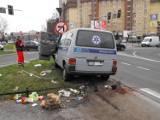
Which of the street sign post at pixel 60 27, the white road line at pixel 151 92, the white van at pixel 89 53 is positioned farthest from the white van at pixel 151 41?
the white road line at pixel 151 92

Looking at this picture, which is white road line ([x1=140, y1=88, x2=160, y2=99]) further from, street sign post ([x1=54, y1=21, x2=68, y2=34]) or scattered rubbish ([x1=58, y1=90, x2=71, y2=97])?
street sign post ([x1=54, y1=21, x2=68, y2=34])

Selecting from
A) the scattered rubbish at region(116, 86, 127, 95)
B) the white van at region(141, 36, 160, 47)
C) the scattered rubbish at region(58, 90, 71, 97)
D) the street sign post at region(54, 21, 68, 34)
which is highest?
the street sign post at region(54, 21, 68, 34)

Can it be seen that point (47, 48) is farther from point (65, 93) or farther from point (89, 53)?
point (65, 93)

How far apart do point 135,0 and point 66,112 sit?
11692 cm

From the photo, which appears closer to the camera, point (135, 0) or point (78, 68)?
point (78, 68)

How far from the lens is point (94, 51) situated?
8.38 metres

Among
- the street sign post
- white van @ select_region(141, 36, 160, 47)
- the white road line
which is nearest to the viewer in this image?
the white road line

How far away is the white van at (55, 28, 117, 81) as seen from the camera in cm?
826

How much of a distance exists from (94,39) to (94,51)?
0.43 m

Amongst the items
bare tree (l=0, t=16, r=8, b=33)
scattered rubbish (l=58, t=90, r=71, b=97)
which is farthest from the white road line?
bare tree (l=0, t=16, r=8, b=33)

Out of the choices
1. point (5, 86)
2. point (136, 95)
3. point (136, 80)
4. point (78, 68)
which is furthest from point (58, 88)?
point (136, 80)

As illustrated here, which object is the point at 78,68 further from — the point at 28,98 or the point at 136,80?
the point at 136,80

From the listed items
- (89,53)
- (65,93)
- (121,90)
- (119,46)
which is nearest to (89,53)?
(89,53)

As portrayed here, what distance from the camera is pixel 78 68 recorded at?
27.2ft
